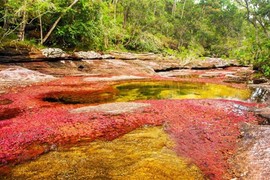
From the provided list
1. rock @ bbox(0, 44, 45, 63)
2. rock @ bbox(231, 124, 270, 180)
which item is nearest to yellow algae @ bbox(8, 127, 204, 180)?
rock @ bbox(231, 124, 270, 180)

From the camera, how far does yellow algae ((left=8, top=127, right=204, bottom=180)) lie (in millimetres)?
7199

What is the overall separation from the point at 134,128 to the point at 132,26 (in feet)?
161

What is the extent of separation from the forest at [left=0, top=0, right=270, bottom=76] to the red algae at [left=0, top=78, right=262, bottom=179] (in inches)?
697

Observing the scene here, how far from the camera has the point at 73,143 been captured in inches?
388

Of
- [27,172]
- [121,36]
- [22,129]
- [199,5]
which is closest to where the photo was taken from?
[27,172]

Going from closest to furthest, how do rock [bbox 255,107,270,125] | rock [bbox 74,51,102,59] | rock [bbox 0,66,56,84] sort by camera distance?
rock [bbox 255,107,270,125]
rock [bbox 0,66,56,84]
rock [bbox 74,51,102,59]

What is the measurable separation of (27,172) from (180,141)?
231 inches

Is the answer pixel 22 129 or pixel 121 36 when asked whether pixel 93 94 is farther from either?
pixel 121 36

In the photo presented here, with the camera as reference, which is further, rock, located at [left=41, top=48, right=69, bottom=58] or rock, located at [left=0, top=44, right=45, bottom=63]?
rock, located at [left=41, top=48, right=69, bottom=58]

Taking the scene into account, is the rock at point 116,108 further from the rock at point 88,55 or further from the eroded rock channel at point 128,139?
the rock at point 88,55

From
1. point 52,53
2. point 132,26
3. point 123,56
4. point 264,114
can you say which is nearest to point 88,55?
point 52,53

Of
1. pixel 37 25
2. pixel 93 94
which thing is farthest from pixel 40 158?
pixel 37 25

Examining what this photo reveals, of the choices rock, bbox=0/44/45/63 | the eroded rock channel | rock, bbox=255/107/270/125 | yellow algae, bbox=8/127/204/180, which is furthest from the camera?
rock, bbox=0/44/45/63

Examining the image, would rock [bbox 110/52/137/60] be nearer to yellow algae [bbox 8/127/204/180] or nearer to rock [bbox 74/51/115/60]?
rock [bbox 74/51/115/60]
